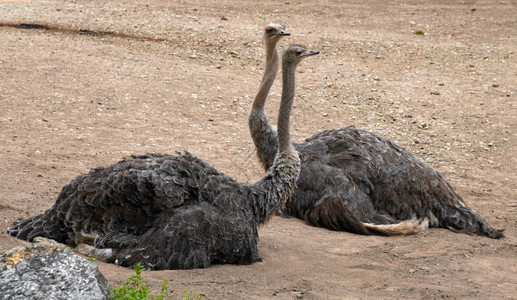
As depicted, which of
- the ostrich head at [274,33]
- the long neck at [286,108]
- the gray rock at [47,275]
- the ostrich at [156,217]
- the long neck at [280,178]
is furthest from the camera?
the ostrich head at [274,33]

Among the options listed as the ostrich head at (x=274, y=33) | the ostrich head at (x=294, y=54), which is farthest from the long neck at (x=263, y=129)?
the ostrich head at (x=294, y=54)

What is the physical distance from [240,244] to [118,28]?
9.50 meters

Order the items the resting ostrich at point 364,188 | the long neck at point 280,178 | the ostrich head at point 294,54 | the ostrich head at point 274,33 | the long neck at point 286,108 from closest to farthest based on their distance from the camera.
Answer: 1. the long neck at point 280,178
2. the long neck at point 286,108
3. the ostrich head at point 294,54
4. the resting ostrich at point 364,188
5. the ostrich head at point 274,33

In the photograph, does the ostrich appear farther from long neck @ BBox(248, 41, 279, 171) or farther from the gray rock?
long neck @ BBox(248, 41, 279, 171)

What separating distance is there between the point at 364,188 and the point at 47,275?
420 cm

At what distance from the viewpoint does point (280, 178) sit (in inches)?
248

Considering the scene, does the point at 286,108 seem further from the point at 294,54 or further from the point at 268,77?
the point at 268,77

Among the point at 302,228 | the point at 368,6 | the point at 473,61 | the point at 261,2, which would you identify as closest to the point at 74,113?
the point at 302,228

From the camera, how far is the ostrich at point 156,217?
5602 millimetres

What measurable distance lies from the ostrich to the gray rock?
1.46 metres

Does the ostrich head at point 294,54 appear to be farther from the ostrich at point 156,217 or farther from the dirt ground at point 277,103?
the dirt ground at point 277,103

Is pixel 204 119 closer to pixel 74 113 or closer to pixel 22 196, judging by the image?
pixel 74 113

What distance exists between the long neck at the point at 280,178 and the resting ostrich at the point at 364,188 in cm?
114

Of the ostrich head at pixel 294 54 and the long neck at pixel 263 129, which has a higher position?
the ostrich head at pixel 294 54
